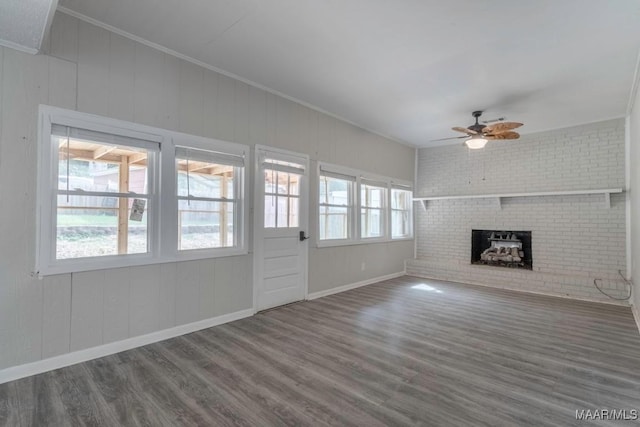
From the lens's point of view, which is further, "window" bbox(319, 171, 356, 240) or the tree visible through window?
"window" bbox(319, 171, 356, 240)

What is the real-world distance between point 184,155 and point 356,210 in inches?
125

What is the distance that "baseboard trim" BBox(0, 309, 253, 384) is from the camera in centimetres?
240

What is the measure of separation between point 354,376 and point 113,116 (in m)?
3.13

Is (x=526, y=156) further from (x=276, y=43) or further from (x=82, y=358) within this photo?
(x=82, y=358)

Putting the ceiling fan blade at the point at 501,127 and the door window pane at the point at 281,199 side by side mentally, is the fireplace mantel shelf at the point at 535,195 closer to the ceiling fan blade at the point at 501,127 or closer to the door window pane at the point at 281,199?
the ceiling fan blade at the point at 501,127

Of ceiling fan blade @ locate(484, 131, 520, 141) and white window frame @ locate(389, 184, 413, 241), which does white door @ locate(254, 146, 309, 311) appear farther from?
ceiling fan blade @ locate(484, 131, 520, 141)

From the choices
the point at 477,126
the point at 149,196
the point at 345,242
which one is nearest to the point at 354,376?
the point at 149,196

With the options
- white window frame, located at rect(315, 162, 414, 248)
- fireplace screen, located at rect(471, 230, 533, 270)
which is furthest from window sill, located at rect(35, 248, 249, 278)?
fireplace screen, located at rect(471, 230, 533, 270)

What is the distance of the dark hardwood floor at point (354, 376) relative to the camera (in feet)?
6.56

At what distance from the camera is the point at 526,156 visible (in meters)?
5.86

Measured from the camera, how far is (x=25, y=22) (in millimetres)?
2125

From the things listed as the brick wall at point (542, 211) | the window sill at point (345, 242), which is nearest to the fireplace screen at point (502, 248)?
the brick wall at point (542, 211)

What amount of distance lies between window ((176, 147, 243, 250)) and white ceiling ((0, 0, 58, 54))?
4.38ft

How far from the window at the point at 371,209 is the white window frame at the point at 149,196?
2.65m
